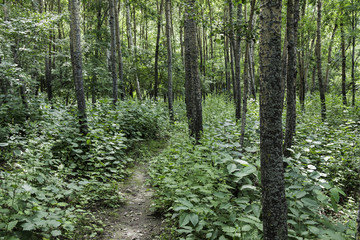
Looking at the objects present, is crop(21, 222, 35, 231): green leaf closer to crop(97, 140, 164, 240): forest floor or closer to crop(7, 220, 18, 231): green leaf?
crop(7, 220, 18, 231): green leaf

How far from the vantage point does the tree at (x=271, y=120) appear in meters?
2.18

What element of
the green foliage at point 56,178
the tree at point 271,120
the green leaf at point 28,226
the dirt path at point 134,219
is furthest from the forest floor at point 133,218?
the tree at point 271,120

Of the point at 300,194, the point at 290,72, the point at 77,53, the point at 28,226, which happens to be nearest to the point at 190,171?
the point at 300,194

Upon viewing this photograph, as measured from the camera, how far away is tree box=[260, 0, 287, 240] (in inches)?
86.0

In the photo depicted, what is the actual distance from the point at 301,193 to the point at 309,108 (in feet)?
41.1

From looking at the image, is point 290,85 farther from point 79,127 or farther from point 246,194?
point 79,127

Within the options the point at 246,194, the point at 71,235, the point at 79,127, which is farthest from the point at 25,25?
the point at 246,194

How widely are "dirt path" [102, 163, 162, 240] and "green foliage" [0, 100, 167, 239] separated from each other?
9.5 inches

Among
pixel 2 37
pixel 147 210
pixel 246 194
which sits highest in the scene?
pixel 2 37

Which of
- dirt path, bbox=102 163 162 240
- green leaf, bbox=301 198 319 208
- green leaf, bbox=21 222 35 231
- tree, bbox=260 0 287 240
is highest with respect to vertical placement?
tree, bbox=260 0 287 240

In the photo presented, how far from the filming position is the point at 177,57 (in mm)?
19391

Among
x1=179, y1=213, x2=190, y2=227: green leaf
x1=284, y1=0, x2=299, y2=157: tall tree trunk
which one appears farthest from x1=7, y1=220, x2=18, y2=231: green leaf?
x1=284, y1=0, x2=299, y2=157: tall tree trunk

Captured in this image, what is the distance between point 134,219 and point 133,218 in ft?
0.13

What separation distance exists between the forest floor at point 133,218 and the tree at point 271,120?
2243 millimetres
